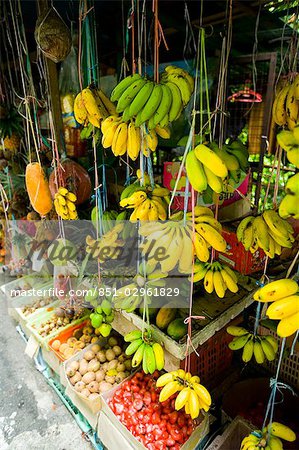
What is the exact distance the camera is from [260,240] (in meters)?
1.17

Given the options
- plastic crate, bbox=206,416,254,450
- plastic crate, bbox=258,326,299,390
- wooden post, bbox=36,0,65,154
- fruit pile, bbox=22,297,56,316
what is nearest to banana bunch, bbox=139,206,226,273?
plastic crate, bbox=206,416,254,450

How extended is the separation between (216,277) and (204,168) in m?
0.48

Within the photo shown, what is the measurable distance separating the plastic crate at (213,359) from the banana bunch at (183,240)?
93cm

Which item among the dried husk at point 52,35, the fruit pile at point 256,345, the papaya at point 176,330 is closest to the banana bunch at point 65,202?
the dried husk at point 52,35

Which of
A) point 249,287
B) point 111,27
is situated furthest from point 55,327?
point 111,27

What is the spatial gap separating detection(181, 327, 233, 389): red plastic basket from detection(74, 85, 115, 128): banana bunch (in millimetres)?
1405

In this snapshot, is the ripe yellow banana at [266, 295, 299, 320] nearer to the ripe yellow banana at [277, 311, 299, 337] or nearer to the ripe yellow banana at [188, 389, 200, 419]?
the ripe yellow banana at [277, 311, 299, 337]

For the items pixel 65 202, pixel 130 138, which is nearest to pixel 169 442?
pixel 65 202

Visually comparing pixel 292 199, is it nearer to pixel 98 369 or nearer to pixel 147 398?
pixel 147 398

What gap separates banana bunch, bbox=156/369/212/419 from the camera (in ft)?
3.90

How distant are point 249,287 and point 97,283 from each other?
0.90 metres

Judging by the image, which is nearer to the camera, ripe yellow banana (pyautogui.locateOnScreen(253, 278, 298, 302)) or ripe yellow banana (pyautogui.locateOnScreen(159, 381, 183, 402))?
ripe yellow banana (pyautogui.locateOnScreen(253, 278, 298, 302))

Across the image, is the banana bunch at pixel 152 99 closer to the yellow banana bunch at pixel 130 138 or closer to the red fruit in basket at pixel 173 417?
the yellow banana bunch at pixel 130 138

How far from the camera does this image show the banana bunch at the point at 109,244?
1.80 m
